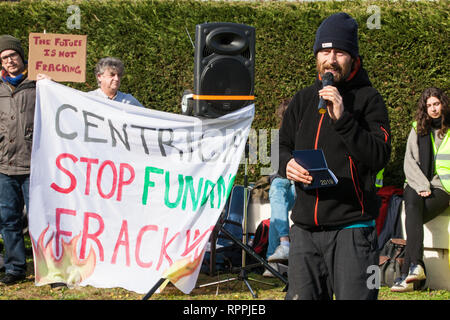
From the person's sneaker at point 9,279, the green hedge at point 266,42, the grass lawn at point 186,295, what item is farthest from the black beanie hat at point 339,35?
the green hedge at point 266,42

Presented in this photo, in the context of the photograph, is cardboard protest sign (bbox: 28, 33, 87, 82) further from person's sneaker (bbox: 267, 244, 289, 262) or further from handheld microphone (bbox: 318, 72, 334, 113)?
handheld microphone (bbox: 318, 72, 334, 113)

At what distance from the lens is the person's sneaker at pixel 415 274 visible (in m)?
5.62

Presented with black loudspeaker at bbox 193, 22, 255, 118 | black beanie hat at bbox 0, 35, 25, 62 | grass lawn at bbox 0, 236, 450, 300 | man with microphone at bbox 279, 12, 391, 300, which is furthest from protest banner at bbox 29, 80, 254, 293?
man with microphone at bbox 279, 12, 391, 300

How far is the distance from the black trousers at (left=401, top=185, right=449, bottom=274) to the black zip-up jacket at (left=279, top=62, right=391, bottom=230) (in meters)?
2.99

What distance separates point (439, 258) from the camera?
5926mm

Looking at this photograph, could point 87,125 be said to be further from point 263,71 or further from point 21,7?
point 21,7

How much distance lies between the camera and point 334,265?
9.35 ft

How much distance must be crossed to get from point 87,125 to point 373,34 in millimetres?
4278

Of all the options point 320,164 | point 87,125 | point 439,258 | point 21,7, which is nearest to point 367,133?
point 320,164

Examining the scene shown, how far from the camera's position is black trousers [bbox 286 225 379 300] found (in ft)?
9.10

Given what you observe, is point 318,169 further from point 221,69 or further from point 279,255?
point 279,255

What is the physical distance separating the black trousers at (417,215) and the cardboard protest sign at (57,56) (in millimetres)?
3247

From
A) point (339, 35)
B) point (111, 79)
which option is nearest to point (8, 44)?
point (111, 79)

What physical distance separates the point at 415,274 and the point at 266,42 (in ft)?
12.4
